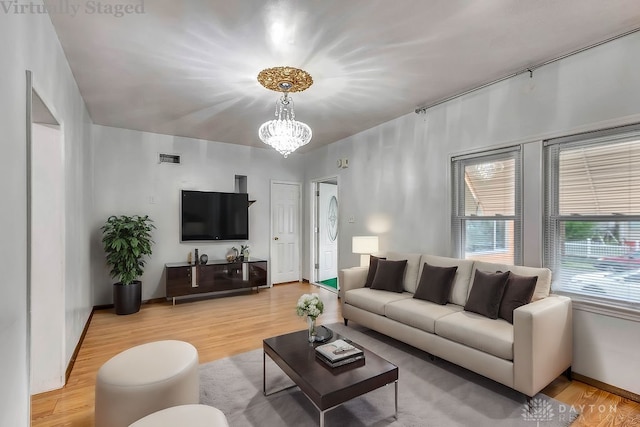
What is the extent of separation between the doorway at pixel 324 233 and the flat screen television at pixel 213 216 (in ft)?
4.65

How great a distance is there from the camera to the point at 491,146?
3.30 meters

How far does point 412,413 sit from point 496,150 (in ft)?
8.70

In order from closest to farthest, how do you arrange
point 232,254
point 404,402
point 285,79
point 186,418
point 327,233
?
point 186,418 → point 404,402 → point 285,79 → point 232,254 → point 327,233

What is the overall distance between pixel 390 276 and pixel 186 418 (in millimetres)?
2727

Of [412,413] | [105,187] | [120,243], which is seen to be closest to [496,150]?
[412,413]

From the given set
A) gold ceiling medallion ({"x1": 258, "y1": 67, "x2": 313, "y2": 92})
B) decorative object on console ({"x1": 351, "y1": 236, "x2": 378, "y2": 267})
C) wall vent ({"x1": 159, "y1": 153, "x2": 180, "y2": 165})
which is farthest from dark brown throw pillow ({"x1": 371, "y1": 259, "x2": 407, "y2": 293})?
wall vent ({"x1": 159, "y1": 153, "x2": 180, "y2": 165})

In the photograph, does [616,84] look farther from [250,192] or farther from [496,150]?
[250,192]

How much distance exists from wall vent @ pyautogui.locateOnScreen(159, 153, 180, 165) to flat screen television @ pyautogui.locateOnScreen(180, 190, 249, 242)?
533 mm

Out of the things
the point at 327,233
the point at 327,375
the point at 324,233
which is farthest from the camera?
the point at 327,233

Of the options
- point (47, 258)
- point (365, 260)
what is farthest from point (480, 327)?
point (47, 258)

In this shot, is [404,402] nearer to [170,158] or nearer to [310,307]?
[310,307]

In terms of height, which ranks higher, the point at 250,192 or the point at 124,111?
the point at 124,111

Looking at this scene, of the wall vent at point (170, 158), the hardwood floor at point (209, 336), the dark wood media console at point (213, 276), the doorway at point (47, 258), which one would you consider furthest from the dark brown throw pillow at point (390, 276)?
the wall vent at point (170, 158)

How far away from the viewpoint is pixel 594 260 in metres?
2.64
